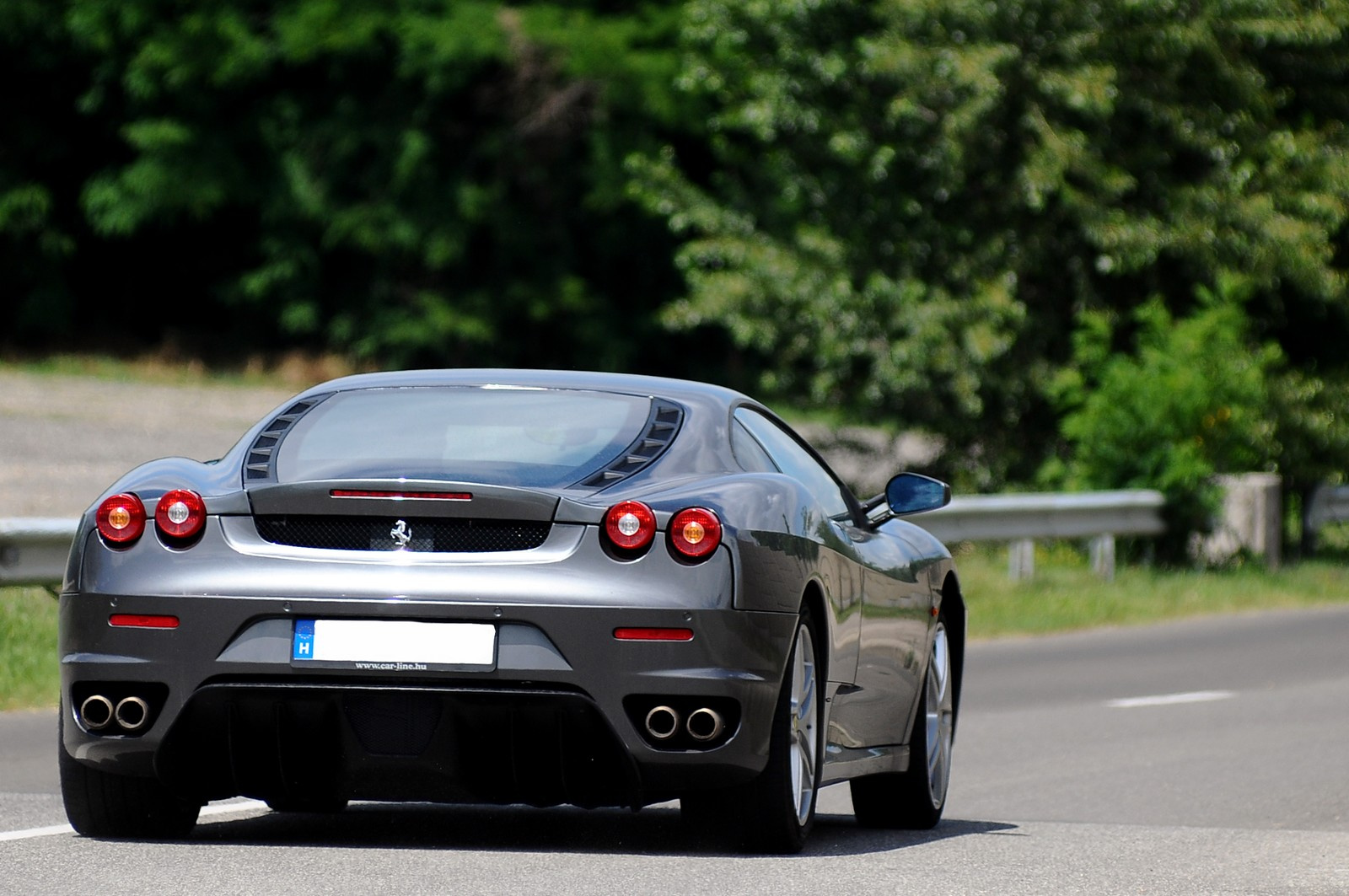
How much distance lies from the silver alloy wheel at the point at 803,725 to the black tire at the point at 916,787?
0.91 metres

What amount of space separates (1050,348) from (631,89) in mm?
15263

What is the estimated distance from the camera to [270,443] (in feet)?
22.1

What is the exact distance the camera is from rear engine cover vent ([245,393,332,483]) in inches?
256

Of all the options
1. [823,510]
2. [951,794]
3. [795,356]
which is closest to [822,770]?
[823,510]

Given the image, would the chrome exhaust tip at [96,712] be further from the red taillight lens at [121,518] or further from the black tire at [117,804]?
the red taillight lens at [121,518]

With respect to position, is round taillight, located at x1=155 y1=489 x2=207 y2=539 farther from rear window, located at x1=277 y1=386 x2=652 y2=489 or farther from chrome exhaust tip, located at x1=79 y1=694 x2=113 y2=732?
chrome exhaust tip, located at x1=79 y1=694 x2=113 y2=732

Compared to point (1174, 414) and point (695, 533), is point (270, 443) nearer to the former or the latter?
point (695, 533)

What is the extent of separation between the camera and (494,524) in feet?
20.5

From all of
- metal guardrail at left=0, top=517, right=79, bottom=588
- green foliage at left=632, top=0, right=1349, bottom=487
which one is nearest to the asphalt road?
metal guardrail at left=0, top=517, right=79, bottom=588

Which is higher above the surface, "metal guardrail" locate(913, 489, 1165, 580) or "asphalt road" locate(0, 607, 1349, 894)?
"asphalt road" locate(0, 607, 1349, 894)

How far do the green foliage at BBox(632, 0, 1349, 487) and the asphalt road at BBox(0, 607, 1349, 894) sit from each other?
11897 mm

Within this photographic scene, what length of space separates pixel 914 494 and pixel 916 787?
89cm

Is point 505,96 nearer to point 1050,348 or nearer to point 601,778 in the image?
point 1050,348

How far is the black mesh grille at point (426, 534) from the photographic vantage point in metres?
6.23
